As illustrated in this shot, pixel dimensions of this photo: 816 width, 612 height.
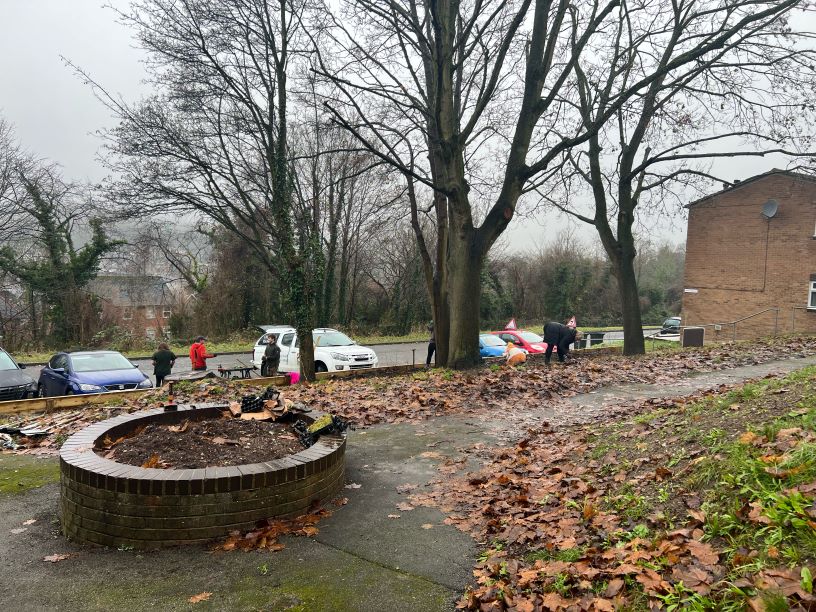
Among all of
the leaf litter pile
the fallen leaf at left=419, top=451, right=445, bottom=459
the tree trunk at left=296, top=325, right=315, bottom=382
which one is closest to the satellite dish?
the tree trunk at left=296, top=325, right=315, bottom=382

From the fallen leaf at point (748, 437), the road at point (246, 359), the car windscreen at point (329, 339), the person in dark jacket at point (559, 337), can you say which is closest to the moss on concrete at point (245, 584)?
the fallen leaf at point (748, 437)

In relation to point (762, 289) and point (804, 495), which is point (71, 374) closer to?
point (804, 495)

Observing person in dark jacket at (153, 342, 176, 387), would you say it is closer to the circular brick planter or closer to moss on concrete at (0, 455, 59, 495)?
moss on concrete at (0, 455, 59, 495)

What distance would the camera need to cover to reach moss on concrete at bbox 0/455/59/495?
241 inches

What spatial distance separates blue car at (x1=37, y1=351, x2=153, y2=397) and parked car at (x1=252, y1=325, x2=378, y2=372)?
A: 17.1ft

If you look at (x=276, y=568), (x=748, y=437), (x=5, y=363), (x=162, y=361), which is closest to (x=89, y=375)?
(x=162, y=361)

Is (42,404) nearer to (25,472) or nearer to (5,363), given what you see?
(25,472)

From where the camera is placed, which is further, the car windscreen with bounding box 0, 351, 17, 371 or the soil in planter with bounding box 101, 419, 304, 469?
the car windscreen with bounding box 0, 351, 17, 371

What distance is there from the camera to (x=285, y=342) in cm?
1998

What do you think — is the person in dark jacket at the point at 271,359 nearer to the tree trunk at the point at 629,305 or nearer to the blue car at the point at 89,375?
the blue car at the point at 89,375

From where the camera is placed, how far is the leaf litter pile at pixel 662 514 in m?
2.90

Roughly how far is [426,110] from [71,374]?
11.1 m

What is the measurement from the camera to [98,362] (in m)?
15.1

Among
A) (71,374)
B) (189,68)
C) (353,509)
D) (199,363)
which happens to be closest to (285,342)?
(199,363)
